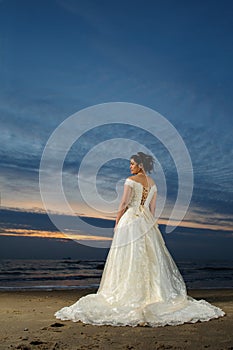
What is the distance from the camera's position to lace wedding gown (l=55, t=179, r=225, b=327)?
5.65 m

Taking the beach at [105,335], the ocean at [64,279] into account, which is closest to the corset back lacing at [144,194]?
the beach at [105,335]

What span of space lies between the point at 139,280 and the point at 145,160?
6.55ft

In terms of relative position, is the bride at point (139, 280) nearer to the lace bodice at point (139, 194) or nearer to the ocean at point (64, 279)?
the lace bodice at point (139, 194)

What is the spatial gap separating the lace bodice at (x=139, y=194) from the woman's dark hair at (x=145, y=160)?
31 centimetres

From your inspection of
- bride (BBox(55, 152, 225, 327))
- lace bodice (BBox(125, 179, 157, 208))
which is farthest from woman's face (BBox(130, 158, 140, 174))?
lace bodice (BBox(125, 179, 157, 208))

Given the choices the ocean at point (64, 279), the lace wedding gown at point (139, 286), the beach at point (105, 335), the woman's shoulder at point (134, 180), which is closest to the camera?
the beach at point (105, 335)

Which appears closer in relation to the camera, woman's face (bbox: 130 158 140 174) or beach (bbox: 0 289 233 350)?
beach (bbox: 0 289 233 350)

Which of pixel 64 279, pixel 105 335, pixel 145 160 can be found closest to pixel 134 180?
pixel 145 160

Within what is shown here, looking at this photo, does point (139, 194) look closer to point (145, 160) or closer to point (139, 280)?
point (145, 160)

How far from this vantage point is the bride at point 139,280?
5.68m

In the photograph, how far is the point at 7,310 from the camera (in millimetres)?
7156

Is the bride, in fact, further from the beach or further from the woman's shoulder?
the beach

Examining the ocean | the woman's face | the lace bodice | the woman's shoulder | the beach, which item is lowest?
the ocean

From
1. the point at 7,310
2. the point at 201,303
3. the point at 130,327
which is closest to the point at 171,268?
the point at 201,303
